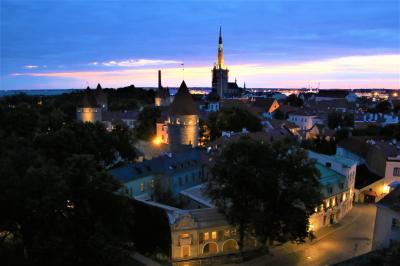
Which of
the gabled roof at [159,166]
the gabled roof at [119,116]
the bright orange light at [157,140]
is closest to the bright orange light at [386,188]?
the gabled roof at [159,166]

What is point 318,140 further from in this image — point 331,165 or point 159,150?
point 159,150

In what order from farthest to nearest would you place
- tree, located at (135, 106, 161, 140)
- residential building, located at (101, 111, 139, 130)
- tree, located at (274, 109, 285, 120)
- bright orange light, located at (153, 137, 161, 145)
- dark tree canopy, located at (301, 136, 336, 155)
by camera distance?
tree, located at (274, 109, 285, 120), residential building, located at (101, 111, 139, 130), tree, located at (135, 106, 161, 140), bright orange light, located at (153, 137, 161, 145), dark tree canopy, located at (301, 136, 336, 155)

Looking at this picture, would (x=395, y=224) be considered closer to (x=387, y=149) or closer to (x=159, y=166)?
(x=159, y=166)

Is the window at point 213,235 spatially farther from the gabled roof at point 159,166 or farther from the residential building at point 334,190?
the gabled roof at point 159,166

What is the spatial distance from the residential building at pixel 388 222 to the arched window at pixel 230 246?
8574 mm

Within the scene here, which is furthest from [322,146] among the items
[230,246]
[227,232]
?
[227,232]

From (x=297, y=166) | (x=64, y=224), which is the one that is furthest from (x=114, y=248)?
(x=297, y=166)

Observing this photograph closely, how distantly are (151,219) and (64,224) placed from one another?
8.20 m

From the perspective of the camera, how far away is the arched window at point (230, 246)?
2462 cm

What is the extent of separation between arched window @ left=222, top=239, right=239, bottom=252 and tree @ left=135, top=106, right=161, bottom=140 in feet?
135

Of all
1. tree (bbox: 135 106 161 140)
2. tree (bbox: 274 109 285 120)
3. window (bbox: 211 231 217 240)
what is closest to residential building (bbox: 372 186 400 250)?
window (bbox: 211 231 217 240)

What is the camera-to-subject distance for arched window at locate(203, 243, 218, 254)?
79.1ft

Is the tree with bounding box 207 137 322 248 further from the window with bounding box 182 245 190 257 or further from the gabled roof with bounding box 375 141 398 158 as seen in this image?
the gabled roof with bounding box 375 141 398 158

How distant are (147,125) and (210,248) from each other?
4343 centimetres
